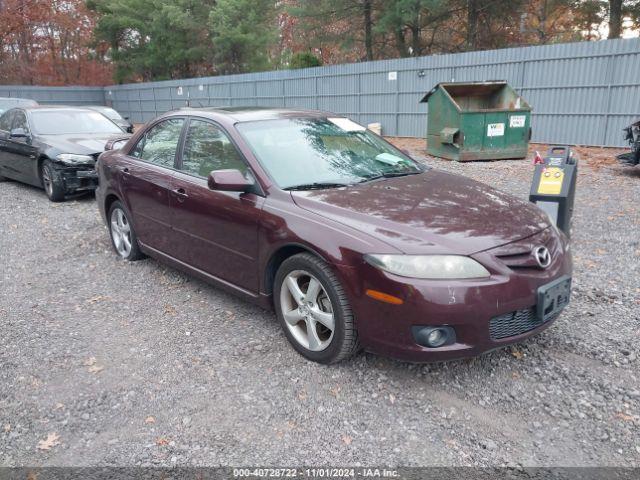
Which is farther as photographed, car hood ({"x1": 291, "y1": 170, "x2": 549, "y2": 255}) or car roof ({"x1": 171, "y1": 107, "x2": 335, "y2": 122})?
car roof ({"x1": 171, "y1": 107, "x2": 335, "y2": 122})

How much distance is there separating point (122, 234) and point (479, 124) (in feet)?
26.8

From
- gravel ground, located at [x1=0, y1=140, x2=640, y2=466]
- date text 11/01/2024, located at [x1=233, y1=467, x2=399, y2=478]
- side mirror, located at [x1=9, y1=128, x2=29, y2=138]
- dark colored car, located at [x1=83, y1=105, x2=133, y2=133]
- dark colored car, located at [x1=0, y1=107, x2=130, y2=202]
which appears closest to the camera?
date text 11/01/2024, located at [x1=233, y1=467, x2=399, y2=478]

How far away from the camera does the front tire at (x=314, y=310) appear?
10.2ft

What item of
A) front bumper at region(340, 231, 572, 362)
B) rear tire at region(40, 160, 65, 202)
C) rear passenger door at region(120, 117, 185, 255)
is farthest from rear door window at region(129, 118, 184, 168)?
rear tire at region(40, 160, 65, 202)

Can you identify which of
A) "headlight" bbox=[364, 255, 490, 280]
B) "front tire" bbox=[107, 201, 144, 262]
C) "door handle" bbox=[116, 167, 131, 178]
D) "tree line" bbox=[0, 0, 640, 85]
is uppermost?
"tree line" bbox=[0, 0, 640, 85]

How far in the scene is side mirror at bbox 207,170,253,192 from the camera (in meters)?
3.57

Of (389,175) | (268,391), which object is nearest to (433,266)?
(268,391)

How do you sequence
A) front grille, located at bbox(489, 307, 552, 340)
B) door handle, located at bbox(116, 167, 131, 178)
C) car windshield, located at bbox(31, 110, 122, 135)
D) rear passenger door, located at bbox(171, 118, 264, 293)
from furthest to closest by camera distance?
car windshield, located at bbox(31, 110, 122, 135), door handle, located at bbox(116, 167, 131, 178), rear passenger door, located at bbox(171, 118, 264, 293), front grille, located at bbox(489, 307, 552, 340)

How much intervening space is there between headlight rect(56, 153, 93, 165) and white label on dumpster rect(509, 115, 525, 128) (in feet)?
27.0

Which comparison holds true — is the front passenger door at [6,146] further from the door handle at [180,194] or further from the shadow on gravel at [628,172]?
the shadow on gravel at [628,172]

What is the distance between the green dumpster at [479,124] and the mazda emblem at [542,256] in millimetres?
8462

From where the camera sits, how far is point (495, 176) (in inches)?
393

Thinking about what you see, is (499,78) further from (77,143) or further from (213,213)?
(213,213)

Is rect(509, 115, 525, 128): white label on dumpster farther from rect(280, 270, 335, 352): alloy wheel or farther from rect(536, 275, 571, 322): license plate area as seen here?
rect(280, 270, 335, 352): alloy wheel
